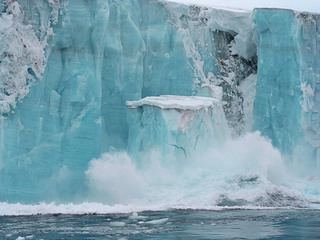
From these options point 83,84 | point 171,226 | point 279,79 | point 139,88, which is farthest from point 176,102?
point 171,226

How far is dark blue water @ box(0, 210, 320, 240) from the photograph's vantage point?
1287cm

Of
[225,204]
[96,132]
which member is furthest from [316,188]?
[96,132]

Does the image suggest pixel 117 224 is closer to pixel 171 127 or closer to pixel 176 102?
pixel 171 127

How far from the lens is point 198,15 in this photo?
72.3 feet

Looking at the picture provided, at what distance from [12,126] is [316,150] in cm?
966

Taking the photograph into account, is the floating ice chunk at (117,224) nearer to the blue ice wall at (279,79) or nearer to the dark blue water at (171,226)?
the dark blue water at (171,226)

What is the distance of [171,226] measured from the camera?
14070 millimetres

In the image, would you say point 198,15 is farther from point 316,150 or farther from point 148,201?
point 148,201

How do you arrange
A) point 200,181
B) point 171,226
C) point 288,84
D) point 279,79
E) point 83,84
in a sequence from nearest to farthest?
point 171,226, point 83,84, point 200,181, point 288,84, point 279,79

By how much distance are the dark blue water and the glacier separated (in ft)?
7.73

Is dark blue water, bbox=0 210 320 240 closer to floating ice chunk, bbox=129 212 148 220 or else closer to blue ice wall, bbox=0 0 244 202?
floating ice chunk, bbox=129 212 148 220

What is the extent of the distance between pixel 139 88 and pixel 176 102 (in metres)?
1.72

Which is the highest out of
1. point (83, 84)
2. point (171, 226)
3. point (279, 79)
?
point (279, 79)

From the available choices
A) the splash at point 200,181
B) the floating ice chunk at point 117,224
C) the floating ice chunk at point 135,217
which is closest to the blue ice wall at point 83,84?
the splash at point 200,181
